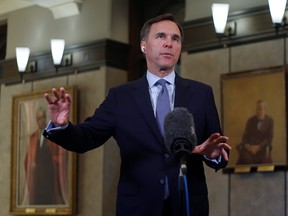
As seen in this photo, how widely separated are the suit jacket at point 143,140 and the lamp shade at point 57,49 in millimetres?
7188

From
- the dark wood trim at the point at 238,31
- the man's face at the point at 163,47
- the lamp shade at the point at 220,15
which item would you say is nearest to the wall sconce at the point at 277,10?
the dark wood trim at the point at 238,31

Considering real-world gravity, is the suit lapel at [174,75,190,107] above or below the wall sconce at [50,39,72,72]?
below

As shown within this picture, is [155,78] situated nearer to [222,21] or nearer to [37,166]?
[222,21]

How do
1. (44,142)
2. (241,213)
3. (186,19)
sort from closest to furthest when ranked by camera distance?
(241,213), (186,19), (44,142)

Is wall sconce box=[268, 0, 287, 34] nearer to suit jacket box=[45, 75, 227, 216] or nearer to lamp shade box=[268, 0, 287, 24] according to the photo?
lamp shade box=[268, 0, 287, 24]

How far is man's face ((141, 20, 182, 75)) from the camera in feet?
10.2

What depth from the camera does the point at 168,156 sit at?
296 centimetres

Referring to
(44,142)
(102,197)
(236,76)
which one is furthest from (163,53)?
(44,142)

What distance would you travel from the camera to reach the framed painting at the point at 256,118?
25.7 ft

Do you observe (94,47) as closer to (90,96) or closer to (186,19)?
(90,96)

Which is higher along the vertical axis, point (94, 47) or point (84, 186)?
point (94, 47)

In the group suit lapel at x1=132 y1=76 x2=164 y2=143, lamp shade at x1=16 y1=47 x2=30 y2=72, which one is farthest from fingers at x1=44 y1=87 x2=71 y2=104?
lamp shade at x1=16 y1=47 x2=30 y2=72

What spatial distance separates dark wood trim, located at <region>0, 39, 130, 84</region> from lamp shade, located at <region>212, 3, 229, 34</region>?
7.00 feet

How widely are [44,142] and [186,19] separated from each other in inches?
123
